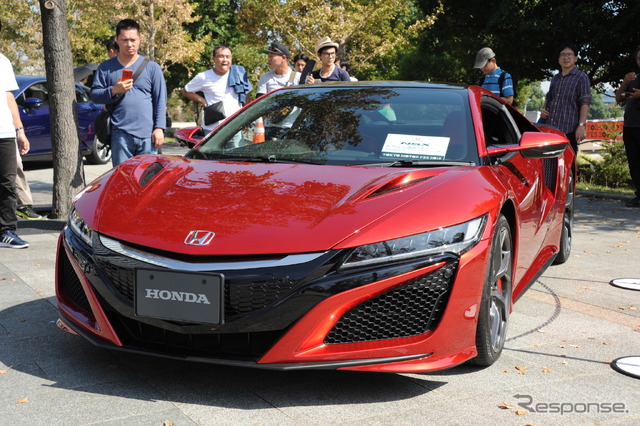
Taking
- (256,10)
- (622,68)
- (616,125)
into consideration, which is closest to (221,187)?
(616,125)

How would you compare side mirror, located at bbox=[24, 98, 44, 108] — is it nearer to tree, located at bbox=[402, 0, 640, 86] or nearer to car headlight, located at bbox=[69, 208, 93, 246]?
car headlight, located at bbox=[69, 208, 93, 246]

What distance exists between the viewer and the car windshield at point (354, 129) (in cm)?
410

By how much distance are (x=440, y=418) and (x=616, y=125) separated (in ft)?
40.5

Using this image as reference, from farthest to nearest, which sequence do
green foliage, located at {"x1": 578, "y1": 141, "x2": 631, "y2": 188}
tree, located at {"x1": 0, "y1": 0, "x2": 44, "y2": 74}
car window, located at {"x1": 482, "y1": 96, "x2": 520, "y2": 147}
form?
tree, located at {"x1": 0, "y1": 0, "x2": 44, "y2": 74}
green foliage, located at {"x1": 578, "y1": 141, "x2": 631, "y2": 188}
car window, located at {"x1": 482, "y1": 96, "x2": 520, "y2": 147}

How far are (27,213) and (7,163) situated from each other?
75.4 inches

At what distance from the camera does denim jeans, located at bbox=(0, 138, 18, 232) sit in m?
6.46

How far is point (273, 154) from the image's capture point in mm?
4238

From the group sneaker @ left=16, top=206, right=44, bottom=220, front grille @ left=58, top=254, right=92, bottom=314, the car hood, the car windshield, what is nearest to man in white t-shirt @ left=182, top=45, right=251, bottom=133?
sneaker @ left=16, top=206, right=44, bottom=220

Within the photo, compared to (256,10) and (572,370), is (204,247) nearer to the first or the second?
(572,370)

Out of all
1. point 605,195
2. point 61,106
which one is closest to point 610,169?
point 605,195

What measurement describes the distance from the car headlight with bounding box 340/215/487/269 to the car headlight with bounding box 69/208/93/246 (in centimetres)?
120

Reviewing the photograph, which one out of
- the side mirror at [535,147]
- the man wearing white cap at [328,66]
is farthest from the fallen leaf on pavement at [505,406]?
the man wearing white cap at [328,66]

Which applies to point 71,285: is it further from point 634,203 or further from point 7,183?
point 634,203

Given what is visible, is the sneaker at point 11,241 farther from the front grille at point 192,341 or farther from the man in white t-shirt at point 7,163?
the front grille at point 192,341
